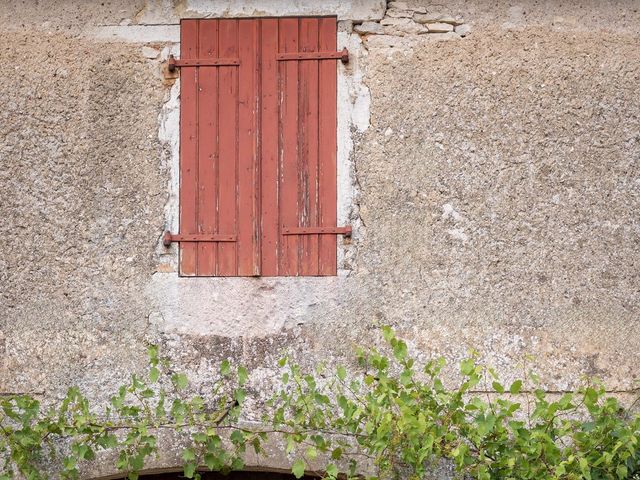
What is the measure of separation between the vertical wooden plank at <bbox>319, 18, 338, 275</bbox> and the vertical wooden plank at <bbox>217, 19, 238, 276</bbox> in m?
0.42

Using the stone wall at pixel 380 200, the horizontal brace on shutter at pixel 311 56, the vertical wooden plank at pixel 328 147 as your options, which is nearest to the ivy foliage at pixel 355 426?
the stone wall at pixel 380 200

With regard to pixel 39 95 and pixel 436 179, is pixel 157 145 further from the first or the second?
pixel 436 179

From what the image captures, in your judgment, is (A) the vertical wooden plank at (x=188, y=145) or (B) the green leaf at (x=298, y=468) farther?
(A) the vertical wooden plank at (x=188, y=145)

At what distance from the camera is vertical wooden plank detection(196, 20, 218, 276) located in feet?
17.5

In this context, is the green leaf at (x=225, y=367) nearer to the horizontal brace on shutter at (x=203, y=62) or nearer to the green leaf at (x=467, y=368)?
the green leaf at (x=467, y=368)

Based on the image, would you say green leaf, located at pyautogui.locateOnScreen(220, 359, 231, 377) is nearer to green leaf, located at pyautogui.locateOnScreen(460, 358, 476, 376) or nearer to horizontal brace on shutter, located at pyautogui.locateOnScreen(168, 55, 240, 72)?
green leaf, located at pyautogui.locateOnScreen(460, 358, 476, 376)

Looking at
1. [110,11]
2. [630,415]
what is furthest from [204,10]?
[630,415]

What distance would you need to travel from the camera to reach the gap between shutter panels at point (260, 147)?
531cm

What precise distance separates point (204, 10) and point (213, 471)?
2.29 metres

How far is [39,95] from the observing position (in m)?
5.44

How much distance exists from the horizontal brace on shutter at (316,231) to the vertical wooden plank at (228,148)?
0.27m

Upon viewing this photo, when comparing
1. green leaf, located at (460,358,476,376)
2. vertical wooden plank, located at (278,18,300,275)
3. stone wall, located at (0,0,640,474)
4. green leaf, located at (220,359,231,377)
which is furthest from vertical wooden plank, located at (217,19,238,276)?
green leaf, located at (460,358,476,376)

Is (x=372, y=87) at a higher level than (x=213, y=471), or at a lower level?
higher

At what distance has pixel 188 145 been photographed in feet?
17.7
